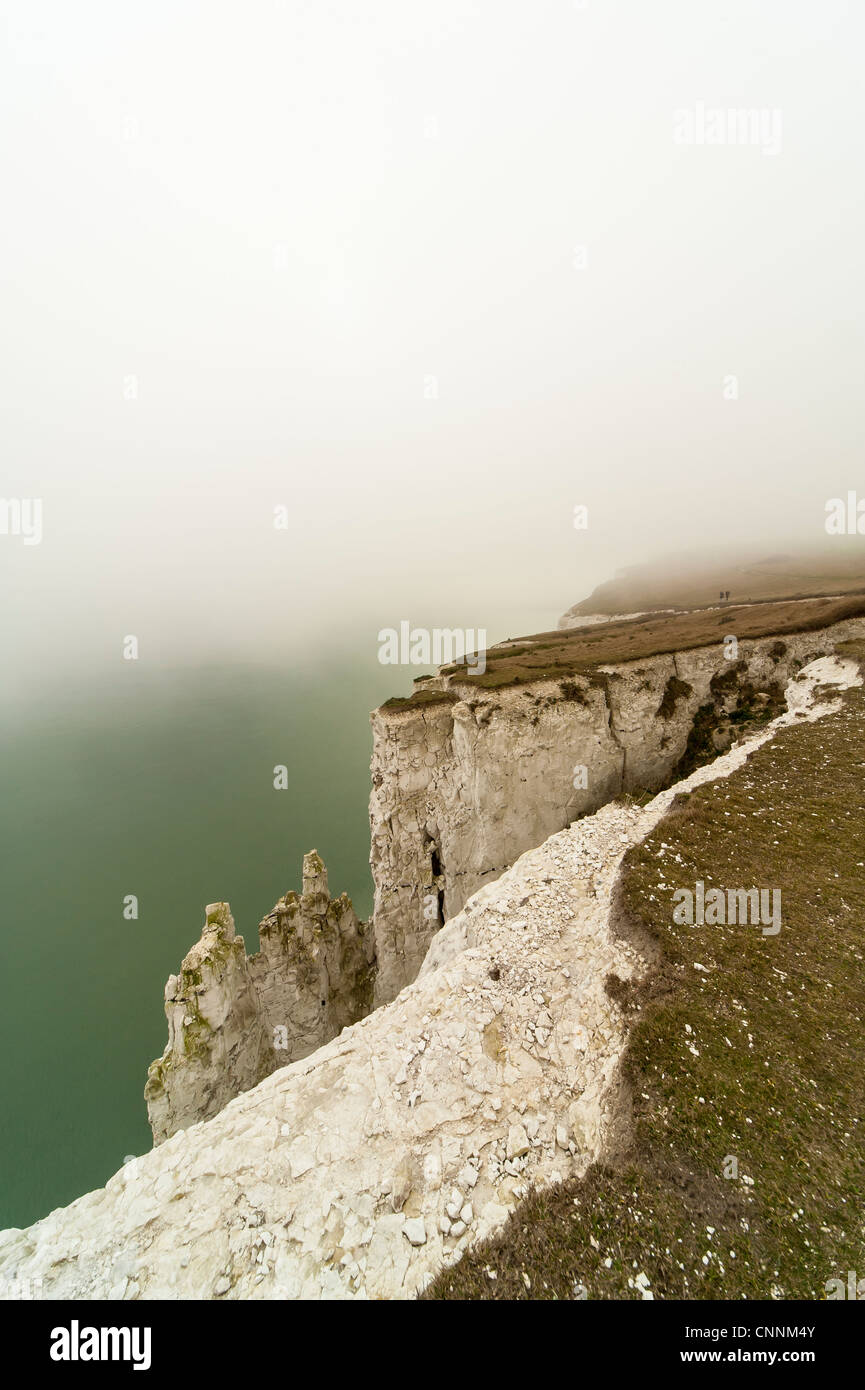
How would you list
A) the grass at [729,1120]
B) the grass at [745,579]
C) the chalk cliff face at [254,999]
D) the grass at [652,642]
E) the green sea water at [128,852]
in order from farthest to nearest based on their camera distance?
the grass at [745,579]
the green sea water at [128,852]
the grass at [652,642]
the chalk cliff face at [254,999]
the grass at [729,1120]

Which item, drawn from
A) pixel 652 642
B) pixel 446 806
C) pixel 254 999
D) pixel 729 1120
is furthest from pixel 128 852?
pixel 729 1120

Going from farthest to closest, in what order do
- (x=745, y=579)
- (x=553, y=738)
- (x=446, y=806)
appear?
1. (x=745, y=579)
2. (x=446, y=806)
3. (x=553, y=738)

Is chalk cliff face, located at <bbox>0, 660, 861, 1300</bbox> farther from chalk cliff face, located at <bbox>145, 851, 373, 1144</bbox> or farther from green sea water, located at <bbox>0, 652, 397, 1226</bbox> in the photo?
green sea water, located at <bbox>0, 652, 397, 1226</bbox>

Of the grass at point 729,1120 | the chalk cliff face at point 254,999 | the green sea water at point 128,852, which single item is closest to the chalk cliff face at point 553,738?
the chalk cliff face at point 254,999

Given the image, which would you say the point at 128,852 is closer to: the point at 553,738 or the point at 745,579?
the point at 553,738

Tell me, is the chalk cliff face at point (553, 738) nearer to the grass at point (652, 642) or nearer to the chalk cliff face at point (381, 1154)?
the grass at point (652, 642)

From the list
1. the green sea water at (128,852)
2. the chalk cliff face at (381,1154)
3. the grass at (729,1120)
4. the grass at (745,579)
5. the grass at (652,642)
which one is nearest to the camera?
the grass at (729,1120)
